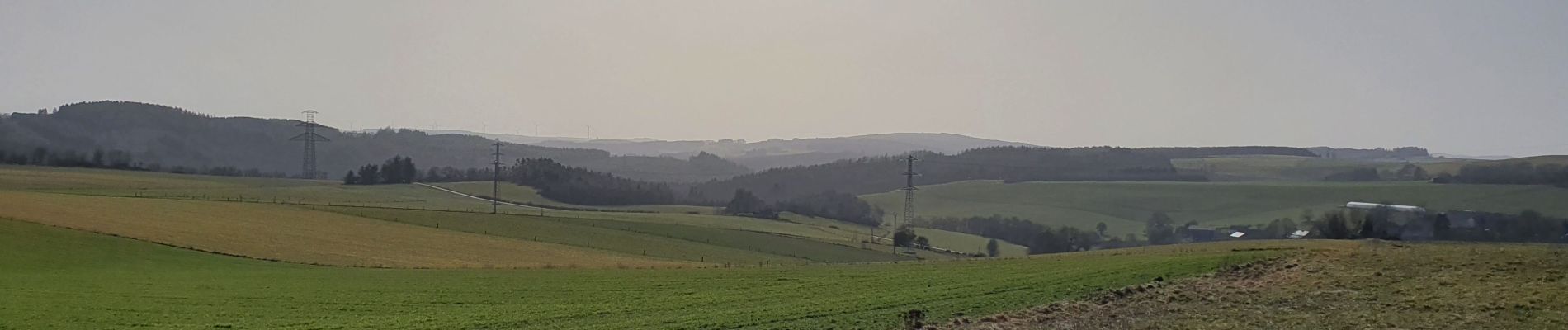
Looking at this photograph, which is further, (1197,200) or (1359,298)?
(1197,200)

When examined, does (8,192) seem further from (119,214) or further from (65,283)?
(65,283)

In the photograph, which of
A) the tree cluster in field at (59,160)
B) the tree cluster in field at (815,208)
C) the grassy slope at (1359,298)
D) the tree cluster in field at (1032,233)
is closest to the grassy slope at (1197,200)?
the tree cluster in field at (1032,233)

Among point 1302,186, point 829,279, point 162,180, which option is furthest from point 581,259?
point 1302,186

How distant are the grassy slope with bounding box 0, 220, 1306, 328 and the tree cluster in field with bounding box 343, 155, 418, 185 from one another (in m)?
74.4

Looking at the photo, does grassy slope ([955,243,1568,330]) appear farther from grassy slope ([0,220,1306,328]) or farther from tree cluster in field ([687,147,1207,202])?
tree cluster in field ([687,147,1207,202])

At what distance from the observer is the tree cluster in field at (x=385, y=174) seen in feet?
387

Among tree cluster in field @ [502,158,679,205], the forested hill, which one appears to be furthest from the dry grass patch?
the forested hill

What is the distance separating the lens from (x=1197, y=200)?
389ft

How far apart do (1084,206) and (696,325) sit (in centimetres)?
10262

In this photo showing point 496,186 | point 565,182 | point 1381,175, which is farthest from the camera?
point 1381,175

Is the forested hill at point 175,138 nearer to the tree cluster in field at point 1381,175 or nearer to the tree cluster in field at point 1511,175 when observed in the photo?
the tree cluster in field at point 1381,175

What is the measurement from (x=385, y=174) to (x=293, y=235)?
224 feet

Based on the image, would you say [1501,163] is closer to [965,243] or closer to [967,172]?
[965,243]

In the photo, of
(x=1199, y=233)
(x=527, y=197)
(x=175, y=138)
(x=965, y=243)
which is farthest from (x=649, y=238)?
(x=175, y=138)
